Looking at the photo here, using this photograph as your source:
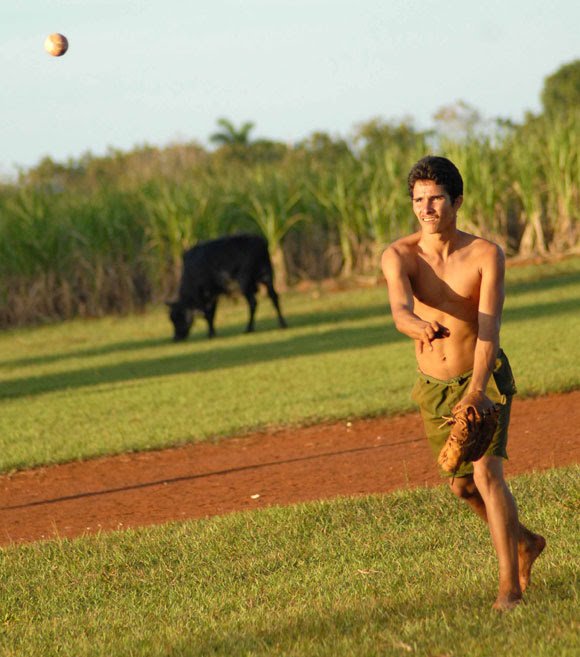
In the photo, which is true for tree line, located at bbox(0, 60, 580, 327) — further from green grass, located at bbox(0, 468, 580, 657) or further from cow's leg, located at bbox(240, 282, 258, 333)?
green grass, located at bbox(0, 468, 580, 657)

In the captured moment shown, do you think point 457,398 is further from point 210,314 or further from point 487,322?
point 210,314

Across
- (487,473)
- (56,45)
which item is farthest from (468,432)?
(56,45)

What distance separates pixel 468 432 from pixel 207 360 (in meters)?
11.7

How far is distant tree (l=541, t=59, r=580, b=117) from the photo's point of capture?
180 ft

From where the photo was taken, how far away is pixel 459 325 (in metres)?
5.28

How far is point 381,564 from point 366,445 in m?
3.51

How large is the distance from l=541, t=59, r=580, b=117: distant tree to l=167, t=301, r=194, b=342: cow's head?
3778 cm

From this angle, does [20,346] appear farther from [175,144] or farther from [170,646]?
[175,144]

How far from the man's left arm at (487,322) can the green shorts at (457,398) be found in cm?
13

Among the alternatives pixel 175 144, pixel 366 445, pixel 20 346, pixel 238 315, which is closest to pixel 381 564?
pixel 366 445

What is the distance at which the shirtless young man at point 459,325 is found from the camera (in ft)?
16.5

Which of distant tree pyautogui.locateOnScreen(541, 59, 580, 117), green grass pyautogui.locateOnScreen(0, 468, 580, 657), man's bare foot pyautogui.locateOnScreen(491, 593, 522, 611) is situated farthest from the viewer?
distant tree pyautogui.locateOnScreen(541, 59, 580, 117)

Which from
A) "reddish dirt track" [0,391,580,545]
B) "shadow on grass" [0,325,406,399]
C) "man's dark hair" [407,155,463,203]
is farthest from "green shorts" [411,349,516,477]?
"shadow on grass" [0,325,406,399]

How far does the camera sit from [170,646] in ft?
16.4
